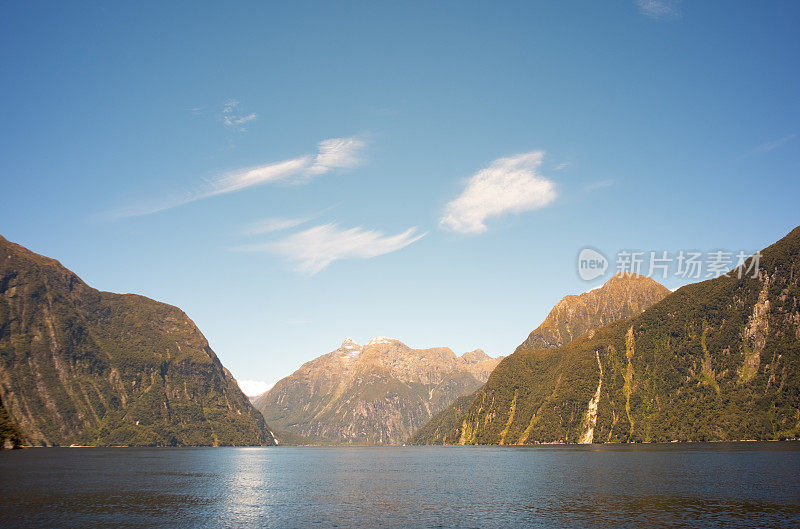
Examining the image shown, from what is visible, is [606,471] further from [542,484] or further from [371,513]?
[371,513]

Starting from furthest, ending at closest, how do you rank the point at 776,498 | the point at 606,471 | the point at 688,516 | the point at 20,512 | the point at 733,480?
the point at 606,471
the point at 733,480
the point at 776,498
the point at 20,512
the point at 688,516

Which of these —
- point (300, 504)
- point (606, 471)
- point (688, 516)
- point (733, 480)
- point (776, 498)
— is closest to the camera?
point (688, 516)

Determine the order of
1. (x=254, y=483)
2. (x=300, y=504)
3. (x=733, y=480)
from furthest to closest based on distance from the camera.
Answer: (x=254, y=483) < (x=733, y=480) < (x=300, y=504)

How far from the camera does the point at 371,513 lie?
76.6 meters

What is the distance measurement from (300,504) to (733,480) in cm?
8502

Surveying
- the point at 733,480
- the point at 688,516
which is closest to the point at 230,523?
the point at 688,516

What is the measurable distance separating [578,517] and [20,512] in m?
75.6

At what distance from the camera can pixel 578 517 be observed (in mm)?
70625

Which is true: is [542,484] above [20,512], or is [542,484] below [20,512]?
below

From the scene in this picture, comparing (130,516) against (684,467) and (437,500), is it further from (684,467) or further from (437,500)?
(684,467)

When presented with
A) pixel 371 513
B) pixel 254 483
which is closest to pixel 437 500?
pixel 371 513

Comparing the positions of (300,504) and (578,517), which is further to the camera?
(300,504)

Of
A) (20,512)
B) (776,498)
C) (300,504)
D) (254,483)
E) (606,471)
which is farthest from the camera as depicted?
(606,471)

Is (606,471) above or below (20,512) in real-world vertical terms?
below
